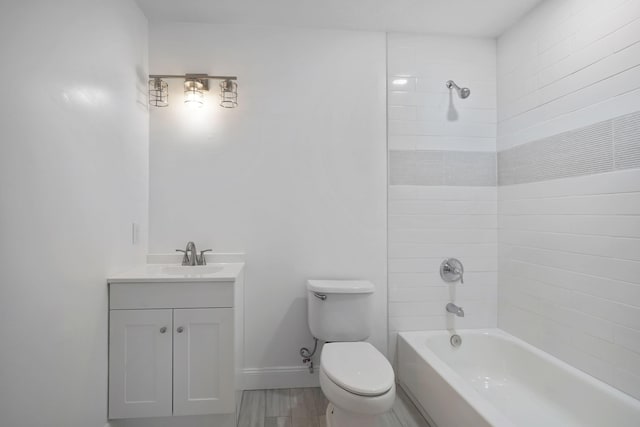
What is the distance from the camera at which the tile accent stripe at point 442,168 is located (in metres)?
2.34

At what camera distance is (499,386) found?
6.75ft

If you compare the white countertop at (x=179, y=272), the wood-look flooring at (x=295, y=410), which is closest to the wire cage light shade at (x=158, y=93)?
the white countertop at (x=179, y=272)

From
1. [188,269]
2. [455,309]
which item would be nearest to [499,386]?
[455,309]

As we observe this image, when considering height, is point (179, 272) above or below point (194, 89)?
below

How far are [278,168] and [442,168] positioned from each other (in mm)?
1151

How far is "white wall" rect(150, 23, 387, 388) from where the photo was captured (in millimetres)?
2207

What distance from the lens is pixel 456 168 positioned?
2.38 metres

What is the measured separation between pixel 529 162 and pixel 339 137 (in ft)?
3.98

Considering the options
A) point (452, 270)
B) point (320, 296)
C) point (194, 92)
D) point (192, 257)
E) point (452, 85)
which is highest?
point (452, 85)

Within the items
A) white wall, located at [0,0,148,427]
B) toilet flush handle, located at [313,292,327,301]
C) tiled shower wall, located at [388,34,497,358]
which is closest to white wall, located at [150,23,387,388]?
tiled shower wall, located at [388,34,497,358]

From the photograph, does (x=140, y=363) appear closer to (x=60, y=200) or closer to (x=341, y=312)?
(x=60, y=200)

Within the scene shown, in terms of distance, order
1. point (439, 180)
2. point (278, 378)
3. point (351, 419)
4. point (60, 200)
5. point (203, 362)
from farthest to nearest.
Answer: point (439, 180)
point (278, 378)
point (203, 362)
point (351, 419)
point (60, 200)

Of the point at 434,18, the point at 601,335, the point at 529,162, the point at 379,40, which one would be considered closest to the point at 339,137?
the point at 379,40

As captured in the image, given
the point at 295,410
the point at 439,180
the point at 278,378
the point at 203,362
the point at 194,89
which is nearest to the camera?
the point at 203,362
